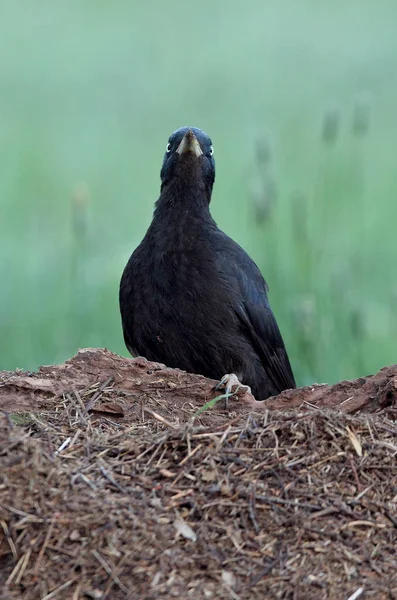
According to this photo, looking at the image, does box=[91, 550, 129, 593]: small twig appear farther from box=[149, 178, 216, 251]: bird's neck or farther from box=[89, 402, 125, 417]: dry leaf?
box=[149, 178, 216, 251]: bird's neck

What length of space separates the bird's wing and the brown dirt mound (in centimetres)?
187

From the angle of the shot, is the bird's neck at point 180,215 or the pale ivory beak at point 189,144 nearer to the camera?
the bird's neck at point 180,215

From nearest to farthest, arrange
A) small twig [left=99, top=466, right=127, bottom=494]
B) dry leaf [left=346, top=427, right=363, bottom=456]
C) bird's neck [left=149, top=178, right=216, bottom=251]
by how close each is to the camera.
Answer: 1. small twig [left=99, top=466, right=127, bottom=494]
2. dry leaf [left=346, top=427, right=363, bottom=456]
3. bird's neck [left=149, top=178, right=216, bottom=251]

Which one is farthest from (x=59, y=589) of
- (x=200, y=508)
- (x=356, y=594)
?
(x=356, y=594)

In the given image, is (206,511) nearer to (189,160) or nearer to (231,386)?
(231,386)

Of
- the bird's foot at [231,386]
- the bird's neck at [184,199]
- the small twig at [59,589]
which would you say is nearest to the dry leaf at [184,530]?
the small twig at [59,589]

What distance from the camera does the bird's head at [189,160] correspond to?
6617 millimetres

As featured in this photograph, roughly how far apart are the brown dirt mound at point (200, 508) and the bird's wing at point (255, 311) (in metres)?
1.87

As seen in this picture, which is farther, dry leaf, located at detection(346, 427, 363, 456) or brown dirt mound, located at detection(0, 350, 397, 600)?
dry leaf, located at detection(346, 427, 363, 456)

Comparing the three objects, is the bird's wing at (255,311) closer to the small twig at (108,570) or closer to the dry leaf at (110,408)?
the dry leaf at (110,408)

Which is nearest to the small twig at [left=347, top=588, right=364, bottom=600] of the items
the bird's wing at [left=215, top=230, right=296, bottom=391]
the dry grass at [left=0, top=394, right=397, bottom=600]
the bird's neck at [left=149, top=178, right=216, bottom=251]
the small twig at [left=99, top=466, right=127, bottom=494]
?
the dry grass at [left=0, top=394, right=397, bottom=600]

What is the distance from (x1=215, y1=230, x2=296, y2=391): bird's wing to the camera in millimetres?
6168

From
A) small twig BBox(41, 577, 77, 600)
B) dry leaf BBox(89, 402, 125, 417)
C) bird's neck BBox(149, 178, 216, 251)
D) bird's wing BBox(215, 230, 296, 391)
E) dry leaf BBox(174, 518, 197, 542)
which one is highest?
bird's neck BBox(149, 178, 216, 251)

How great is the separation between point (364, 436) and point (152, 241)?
2671 millimetres
